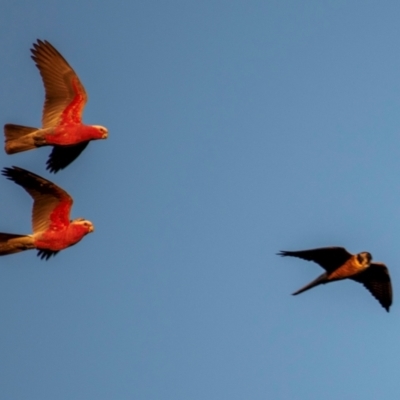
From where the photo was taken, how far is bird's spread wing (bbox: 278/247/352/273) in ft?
98.0

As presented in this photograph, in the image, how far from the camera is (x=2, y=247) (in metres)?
27.7

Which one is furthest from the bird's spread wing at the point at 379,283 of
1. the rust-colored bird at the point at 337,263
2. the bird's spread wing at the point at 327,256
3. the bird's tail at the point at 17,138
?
the bird's tail at the point at 17,138

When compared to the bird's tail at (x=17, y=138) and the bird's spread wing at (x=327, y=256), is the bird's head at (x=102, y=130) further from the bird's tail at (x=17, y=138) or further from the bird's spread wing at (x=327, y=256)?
the bird's spread wing at (x=327, y=256)

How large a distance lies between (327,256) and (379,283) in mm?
2736

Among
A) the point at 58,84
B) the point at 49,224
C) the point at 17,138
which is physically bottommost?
the point at 49,224

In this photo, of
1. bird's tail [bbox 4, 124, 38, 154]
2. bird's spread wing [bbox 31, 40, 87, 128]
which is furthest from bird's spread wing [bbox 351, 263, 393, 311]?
bird's tail [bbox 4, 124, 38, 154]

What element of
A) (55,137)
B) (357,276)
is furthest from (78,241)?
(357,276)

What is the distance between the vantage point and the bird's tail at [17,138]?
2930 centimetres

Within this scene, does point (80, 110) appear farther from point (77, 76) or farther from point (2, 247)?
point (2, 247)

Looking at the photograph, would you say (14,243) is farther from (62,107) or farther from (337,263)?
(337,263)

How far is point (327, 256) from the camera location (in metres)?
30.2

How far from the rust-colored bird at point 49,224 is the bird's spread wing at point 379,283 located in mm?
7778

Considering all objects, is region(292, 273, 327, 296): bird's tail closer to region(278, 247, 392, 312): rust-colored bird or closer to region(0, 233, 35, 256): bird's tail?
region(278, 247, 392, 312): rust-colored bird

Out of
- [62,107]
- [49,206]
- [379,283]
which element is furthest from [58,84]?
[379,283]
